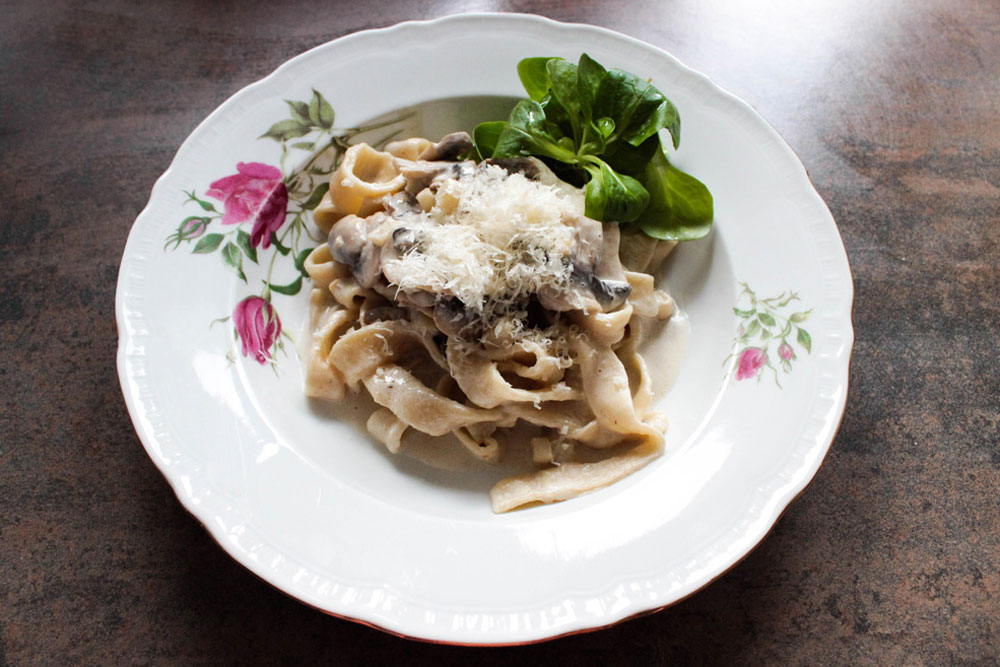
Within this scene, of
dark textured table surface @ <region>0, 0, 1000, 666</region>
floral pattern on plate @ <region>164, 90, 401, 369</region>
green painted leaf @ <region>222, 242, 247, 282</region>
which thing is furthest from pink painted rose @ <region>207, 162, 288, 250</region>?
dark textured table surface @ <region>0, 0, 1000, 666</region>

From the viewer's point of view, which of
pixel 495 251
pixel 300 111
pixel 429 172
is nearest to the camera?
pixel 495 251

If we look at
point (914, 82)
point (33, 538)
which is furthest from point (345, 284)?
point (914, 82)

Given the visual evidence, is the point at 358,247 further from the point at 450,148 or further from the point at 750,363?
the point at 750,363

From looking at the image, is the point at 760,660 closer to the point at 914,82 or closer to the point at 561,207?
the point at 561,207

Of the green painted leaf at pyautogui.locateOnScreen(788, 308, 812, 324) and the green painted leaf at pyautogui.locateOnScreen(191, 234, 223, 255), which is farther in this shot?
the green painted leaf at pyautogui.locateOnScreen(191, 234, 223, 255)

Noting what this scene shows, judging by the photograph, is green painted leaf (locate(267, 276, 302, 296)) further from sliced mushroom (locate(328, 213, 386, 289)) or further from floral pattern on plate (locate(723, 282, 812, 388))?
floral pattern on plate (locate(723, 282, 812, 388))

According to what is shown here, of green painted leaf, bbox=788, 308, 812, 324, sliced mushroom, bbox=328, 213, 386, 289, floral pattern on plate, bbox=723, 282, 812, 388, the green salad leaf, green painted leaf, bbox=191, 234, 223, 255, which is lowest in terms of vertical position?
green painted leaf, bbox=191, 234, 223, 255

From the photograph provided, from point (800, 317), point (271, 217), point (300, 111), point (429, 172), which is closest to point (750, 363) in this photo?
point (800, 317)
